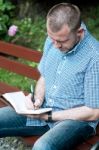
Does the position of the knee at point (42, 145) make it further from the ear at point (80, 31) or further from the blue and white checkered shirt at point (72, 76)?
the ear at point (80, 31)

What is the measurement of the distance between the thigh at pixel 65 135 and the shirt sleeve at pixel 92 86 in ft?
0.74

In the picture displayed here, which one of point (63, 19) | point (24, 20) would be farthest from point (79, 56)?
point (24, 20)

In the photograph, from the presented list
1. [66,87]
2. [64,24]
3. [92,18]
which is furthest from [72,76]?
[92,18]

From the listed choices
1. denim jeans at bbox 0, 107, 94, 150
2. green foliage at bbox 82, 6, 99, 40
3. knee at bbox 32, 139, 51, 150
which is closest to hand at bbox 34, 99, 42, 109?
denim jeans at bbox 0, 107, 94, 150

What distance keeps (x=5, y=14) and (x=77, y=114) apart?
322 cm

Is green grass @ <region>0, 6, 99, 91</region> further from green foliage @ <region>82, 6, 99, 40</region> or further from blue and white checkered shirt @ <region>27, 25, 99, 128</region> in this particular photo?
blue and white checkered shirt @ <region>27, 25, 99, 128</region>

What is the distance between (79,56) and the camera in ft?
14.2

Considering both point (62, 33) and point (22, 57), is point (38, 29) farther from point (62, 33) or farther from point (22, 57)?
point (62, 33)

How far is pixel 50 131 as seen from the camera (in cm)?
430

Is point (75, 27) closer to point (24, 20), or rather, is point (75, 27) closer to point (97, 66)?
point (97, 66)

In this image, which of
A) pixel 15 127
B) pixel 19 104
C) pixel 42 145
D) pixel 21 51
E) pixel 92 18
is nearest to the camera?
pixel 42 145

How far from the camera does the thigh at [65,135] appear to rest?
4.20 meters

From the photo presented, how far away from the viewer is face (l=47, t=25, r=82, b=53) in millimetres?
4172

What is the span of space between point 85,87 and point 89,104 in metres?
0.14
